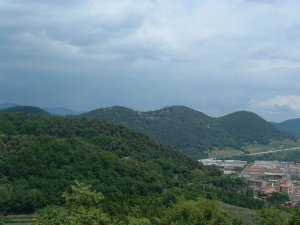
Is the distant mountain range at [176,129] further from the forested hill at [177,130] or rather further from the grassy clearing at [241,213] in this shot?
the grassy clearing at [241,213]

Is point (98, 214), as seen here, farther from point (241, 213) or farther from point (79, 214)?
point (241, 213)

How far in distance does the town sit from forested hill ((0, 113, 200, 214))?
19.3 meters

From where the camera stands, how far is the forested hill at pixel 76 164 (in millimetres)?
56969

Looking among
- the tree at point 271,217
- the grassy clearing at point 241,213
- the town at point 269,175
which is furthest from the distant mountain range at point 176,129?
the tree at point 271,217

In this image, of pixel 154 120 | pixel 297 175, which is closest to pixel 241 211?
pixel 297 175

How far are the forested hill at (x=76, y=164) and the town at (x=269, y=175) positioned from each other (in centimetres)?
1934

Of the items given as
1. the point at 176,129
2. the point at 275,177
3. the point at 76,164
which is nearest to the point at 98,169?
the point at 76,164

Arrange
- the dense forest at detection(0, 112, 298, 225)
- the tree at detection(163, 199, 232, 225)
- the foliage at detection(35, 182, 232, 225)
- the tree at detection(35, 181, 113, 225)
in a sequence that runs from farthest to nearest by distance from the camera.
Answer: the dense forest at detection(0, 112, 298, 225), the tree at detection(163, 199, 232, 225), the foliage at detection(35, 182, 232, 225), the tree at detection(35, 181, 113, 225)

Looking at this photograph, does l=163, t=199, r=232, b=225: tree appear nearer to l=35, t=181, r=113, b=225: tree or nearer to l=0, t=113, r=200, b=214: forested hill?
l=35, t=181, r=113, b=225: tree

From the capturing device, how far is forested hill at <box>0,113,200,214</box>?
187 feet

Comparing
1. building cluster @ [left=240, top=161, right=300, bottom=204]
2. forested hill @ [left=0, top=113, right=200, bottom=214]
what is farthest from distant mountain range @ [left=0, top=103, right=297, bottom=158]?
forested hill @ [left=0, top=113, right=200, bottom=214]

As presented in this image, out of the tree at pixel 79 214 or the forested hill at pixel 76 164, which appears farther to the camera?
the forested hill at pixel 76 164

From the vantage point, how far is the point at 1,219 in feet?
158

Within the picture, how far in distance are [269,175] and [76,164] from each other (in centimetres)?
6616
